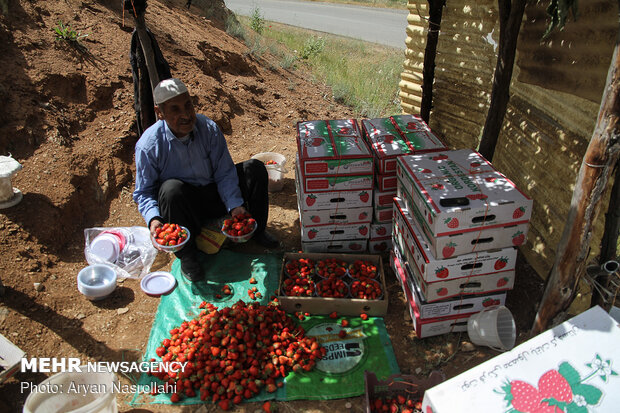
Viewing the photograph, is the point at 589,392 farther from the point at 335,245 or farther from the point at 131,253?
the point at 131,253

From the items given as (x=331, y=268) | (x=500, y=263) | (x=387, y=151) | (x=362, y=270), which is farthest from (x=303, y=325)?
(x=387, y=151)

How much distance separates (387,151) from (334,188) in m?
0.59

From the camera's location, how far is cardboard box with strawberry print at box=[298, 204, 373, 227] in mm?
4008

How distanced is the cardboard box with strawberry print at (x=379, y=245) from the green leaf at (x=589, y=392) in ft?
7.65

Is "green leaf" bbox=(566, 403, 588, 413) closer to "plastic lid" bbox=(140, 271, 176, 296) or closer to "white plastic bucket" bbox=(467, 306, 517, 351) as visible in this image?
"white plastic bucket" bbox=(467, 306, 517, 351)

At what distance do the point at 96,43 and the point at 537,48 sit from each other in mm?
5564

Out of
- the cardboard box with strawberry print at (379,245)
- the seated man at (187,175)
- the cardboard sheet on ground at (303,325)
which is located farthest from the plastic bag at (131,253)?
the cardboard box with strawberry print at (379,245)

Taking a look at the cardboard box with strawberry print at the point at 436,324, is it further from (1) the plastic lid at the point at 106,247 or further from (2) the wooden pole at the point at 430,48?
(1) the plastic lid at the point at 106,247

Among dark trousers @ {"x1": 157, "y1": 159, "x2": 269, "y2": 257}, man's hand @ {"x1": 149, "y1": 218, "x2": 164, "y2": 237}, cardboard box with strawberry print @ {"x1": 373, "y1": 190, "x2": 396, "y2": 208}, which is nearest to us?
man's hand @ {"x1": 149, "y1": 218, "x2": 164, "y2": 237}

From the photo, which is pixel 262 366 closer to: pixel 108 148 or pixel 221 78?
pixel 108 148

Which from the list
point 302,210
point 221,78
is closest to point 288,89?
point 221,78

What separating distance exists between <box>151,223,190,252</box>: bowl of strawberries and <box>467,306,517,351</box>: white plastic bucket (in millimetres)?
2367

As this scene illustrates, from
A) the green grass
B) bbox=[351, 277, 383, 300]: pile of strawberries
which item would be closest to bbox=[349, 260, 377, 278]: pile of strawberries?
bbox=[351, 277, 383, 300]: pile of strawberries

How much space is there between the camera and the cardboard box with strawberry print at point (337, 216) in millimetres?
4008
